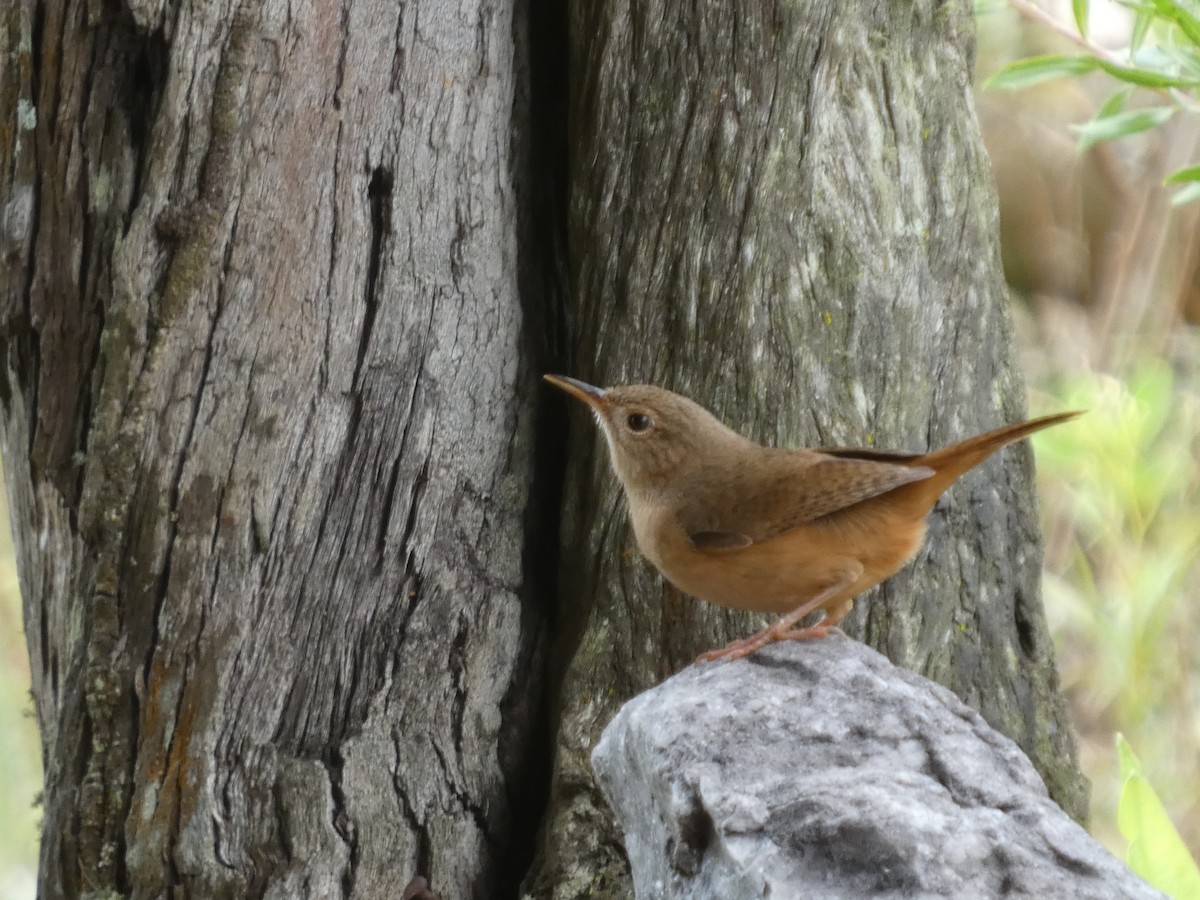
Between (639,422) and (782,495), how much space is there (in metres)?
0.42

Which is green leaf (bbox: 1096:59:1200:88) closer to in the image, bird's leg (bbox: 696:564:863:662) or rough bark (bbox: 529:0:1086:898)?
rough bark (bbox: 529:0:1086:898)

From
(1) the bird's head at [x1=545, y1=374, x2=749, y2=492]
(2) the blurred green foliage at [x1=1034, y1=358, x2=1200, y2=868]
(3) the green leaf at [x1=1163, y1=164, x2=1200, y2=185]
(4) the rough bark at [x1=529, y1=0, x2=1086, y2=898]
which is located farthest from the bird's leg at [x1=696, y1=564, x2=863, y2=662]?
(2) the blurred green foliage at [x1=1034, y1=358, x2=1200, y2=868]

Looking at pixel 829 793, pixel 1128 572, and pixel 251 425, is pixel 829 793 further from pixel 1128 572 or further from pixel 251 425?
pixel 1128 572

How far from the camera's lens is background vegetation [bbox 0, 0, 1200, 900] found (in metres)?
5.09

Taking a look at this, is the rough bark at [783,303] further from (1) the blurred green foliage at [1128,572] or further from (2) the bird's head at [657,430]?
(1) the blurred green foliage at [1128,572]

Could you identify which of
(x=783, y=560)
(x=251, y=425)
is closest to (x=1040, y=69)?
(x=783, y=560)

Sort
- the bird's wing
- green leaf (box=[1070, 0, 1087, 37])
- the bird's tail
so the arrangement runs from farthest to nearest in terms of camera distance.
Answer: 1. green leaf (box=[1070, 0, 1087, 37])
2. the bird's wing
3. the bird's tail

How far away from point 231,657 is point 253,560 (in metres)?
0.24

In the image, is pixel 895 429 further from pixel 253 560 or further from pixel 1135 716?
pixel 1135 716

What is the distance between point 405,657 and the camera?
3.27 meters

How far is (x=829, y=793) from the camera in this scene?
2145 millimetres

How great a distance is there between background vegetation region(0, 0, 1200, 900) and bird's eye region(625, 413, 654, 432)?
171cm

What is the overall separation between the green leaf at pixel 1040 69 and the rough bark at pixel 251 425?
155 cm

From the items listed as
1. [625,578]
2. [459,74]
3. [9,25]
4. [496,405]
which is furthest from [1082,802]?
[9,25]
